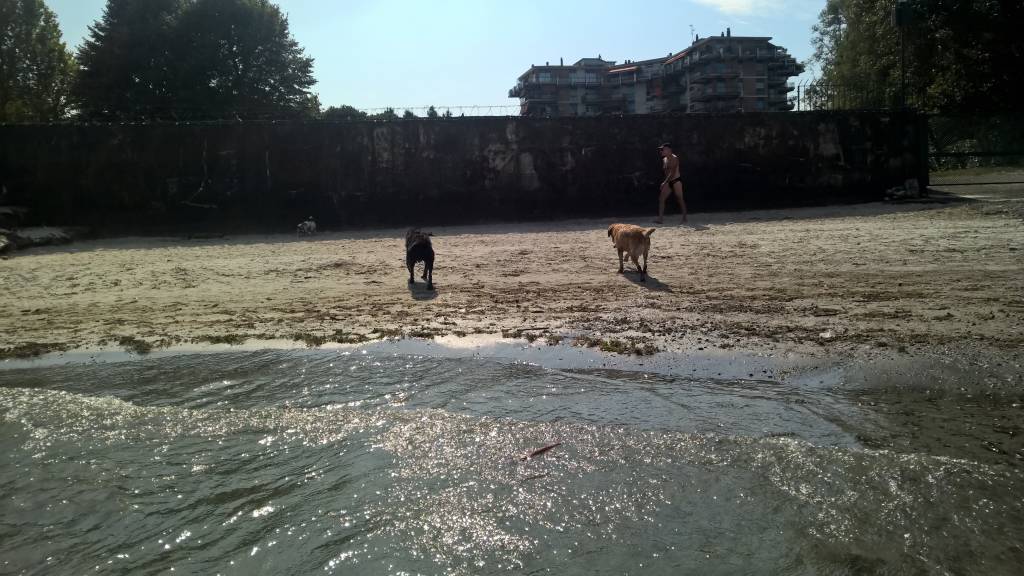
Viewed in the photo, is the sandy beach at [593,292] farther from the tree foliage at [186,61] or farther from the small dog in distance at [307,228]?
the tree foliage at [186,61]

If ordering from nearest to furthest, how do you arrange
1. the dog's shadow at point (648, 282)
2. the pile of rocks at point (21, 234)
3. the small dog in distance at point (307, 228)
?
the dog's shadow at point (648, 282)
the pile of rocks at point (21, 234)
the small dog in distance at point (307, 228)

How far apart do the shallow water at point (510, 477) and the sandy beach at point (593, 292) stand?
3.95 ft

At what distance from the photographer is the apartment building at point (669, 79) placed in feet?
216

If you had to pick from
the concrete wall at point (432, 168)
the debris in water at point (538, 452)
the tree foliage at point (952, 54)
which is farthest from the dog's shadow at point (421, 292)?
the tree foliage at point (952, 54)

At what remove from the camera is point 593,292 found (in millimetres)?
8359

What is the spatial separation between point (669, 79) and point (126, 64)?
182ft

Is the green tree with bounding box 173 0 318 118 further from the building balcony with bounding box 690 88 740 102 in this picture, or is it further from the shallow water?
the building balcony with bounding box 690 88 740 102

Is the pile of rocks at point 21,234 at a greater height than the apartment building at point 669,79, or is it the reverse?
the apartment building at point 669,79

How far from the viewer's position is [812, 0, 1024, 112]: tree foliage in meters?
23.5

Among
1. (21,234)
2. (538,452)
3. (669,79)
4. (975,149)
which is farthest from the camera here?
(669,79)

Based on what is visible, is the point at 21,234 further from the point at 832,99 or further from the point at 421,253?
the point at 832,99

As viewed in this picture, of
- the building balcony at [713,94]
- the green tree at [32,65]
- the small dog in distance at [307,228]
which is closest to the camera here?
the small dog in distance at [307,228]

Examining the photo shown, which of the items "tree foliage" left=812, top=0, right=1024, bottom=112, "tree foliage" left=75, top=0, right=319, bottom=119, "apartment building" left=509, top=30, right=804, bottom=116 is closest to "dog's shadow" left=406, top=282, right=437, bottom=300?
"tree foliage" left=812, top=0, right=1024, bottom=112

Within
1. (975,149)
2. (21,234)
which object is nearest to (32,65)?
(21,234)
